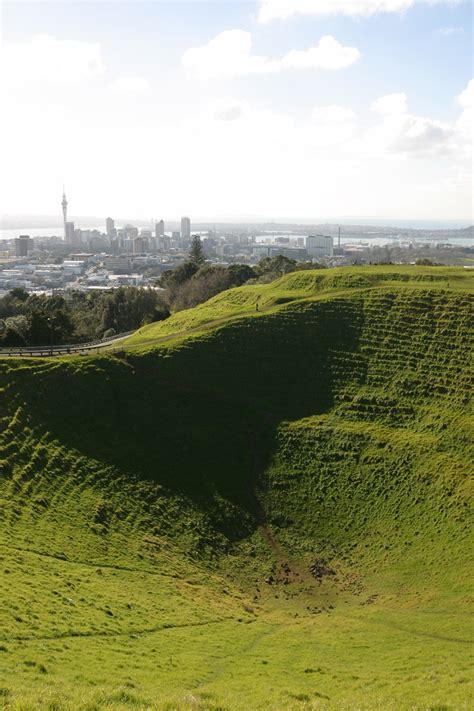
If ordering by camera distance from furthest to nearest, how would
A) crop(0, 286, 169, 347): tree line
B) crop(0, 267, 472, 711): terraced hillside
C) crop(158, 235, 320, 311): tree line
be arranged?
crop(158, 235, 320, 311): tree line, crop(0, 286, 169, 347): tree line, crop(0, 267, 472, 711): terraced hillside

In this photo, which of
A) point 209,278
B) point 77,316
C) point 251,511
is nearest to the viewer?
point 251,511

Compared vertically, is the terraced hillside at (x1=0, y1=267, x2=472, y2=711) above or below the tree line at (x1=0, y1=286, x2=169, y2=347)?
below

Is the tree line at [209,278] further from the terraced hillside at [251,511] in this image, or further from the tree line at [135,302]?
the terraced hillside at [251,511]

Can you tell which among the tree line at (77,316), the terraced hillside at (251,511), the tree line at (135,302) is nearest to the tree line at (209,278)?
the tree line at (135,302)

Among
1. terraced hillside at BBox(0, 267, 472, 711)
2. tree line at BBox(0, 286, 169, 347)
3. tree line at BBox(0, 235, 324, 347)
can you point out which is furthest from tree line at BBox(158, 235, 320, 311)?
terraced hillside at BBox(0, 267, 472, 711)

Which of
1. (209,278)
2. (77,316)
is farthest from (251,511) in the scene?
(77,316)

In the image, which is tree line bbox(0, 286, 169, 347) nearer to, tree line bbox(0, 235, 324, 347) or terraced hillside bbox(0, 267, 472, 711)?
tree line bbox(0, 235, 324, 347)

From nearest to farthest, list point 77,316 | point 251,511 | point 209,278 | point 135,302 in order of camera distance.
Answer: point 251,511 < point 135,302 < point 77,316 < point 209,278

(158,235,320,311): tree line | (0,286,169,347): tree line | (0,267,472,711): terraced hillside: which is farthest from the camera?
(158,235,320,311): tree line

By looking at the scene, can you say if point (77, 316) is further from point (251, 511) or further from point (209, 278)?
point (251, 511)
